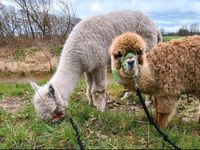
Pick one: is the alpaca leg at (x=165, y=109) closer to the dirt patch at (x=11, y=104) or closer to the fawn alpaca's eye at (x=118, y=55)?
→ the fawn alpaca's eye at (x=118, y=55)

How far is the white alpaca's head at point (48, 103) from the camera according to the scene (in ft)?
16.3

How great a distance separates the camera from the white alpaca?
5.80 m

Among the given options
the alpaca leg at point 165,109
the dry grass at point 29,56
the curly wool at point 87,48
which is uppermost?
the curly wool at point 87,48

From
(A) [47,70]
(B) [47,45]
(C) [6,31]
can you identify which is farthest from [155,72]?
(C) [6,31]

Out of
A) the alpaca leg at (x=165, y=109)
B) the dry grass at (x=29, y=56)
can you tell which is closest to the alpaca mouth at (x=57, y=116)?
the alpaca leg at (x=165, y=109)

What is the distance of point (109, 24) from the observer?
664 cm

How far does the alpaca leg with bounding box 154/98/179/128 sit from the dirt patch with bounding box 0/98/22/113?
2.55 m

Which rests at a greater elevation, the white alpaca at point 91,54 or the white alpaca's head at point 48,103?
the white alpaca at point 91,54

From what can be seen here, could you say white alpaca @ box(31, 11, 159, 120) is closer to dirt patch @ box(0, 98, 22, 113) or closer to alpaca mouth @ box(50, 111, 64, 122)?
alpaca mouth @ box(50, 111, 64, 122)

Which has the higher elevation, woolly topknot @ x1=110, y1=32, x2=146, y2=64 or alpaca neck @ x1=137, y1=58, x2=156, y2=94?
woolly topknot @ x1=110, y1=32, x2=146, y2=64

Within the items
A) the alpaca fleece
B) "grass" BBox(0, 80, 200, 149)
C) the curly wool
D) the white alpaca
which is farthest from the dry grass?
the alpaca fleece

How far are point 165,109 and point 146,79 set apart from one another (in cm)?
43

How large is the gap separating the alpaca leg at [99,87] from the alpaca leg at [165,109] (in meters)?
1.72

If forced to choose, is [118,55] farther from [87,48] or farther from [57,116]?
[87,48]
